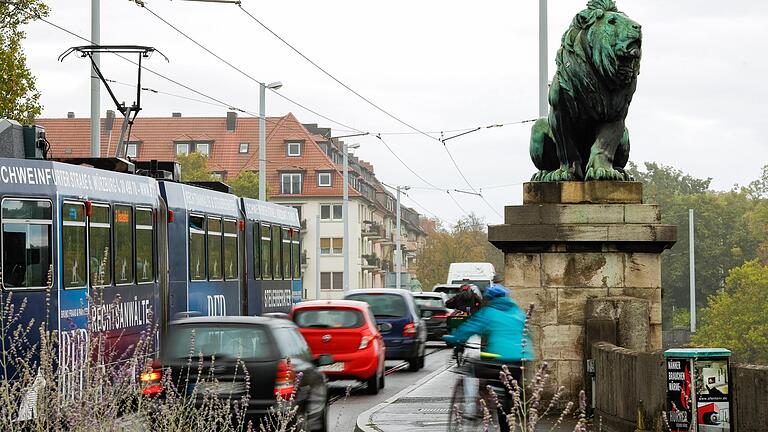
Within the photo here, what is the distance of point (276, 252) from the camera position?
1273 inches

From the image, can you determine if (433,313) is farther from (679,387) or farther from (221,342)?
(679,387)

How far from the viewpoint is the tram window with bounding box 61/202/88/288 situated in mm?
17922

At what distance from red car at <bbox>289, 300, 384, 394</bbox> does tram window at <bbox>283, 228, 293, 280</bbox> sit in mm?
9659

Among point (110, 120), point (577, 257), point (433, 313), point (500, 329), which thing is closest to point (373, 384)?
point (577, 257)

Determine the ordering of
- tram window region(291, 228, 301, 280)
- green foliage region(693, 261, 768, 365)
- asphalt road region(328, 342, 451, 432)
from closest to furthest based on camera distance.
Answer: asphalt road region(328, 342, 451, 432), tram window region(291, 228, 301, 280), green foliage region(693, 261, 768, 365)

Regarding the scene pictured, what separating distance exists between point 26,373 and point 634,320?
9.04m

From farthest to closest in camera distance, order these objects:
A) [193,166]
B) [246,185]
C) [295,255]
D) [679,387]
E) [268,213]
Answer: [193,166] → [246,185] → [295,255] → [268,213] → [679,387]

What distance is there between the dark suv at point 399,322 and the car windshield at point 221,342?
50.2 ft

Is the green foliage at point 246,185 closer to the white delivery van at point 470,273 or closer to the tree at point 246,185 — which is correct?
the tree at point 246,185

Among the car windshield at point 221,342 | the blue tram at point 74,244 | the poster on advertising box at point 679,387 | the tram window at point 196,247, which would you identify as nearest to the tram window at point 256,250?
the tram window at point 196,247

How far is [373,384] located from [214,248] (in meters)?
4.38

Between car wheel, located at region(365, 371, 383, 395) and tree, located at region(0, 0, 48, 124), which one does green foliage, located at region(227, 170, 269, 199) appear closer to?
tree, located at region(0, 0, 48, 124)

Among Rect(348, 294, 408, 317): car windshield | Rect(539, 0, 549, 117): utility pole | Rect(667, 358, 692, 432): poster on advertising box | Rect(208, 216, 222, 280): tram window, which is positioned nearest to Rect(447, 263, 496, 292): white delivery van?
Rect(348, 294, 408, 317): car windshield

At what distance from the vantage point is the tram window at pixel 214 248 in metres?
26.2
